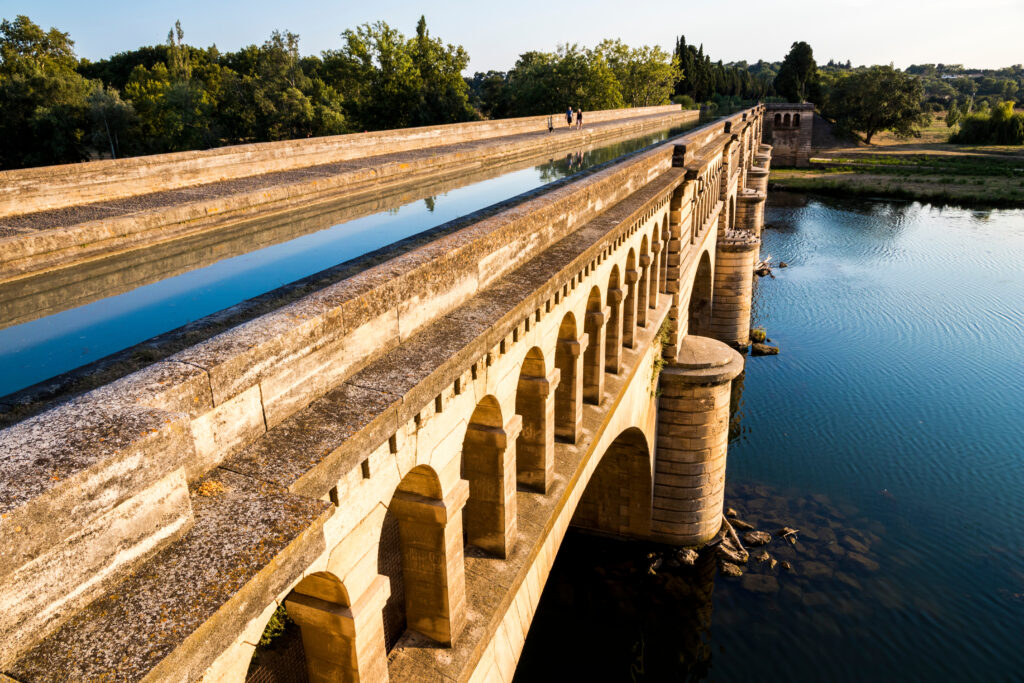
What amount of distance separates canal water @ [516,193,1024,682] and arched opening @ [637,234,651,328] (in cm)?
731

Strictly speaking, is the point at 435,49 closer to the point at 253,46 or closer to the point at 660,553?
the point at 253,46

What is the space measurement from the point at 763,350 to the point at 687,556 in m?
15.4

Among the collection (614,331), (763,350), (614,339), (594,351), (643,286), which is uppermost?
(643,286)

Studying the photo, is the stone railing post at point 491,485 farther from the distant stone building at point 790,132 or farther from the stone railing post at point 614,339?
the distant stone building at point 790,132

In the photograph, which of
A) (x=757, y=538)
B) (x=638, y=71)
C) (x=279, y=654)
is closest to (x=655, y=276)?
(x=757, y=538)

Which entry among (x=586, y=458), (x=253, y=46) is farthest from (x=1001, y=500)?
(x=253, y=46)

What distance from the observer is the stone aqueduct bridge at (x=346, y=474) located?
2666 millimetres

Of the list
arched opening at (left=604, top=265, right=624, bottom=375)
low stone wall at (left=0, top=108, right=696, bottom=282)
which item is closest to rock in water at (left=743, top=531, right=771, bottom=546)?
arched opening at (left=604, top=265, right=624, bottom=375)

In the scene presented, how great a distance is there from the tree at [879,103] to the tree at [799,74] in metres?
3.84

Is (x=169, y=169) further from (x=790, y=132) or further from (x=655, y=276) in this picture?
(x=790, y=132)

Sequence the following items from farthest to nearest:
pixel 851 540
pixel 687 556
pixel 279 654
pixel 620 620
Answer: pixel 851 540 < pixel 687 556 < pixel 620 620 < pixel 279 654

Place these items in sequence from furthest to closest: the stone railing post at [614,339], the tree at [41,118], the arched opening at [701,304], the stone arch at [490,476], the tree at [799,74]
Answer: the tree at [799,74] → the tree at [41,118] → the arched opening at [701,304] → the stone railing post at [614,339] → the stone arch at [490,476]

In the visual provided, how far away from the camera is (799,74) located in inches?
3792

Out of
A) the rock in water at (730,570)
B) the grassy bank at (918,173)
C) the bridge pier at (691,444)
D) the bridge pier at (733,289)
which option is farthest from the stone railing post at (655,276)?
the grassy bank at (918,173)
